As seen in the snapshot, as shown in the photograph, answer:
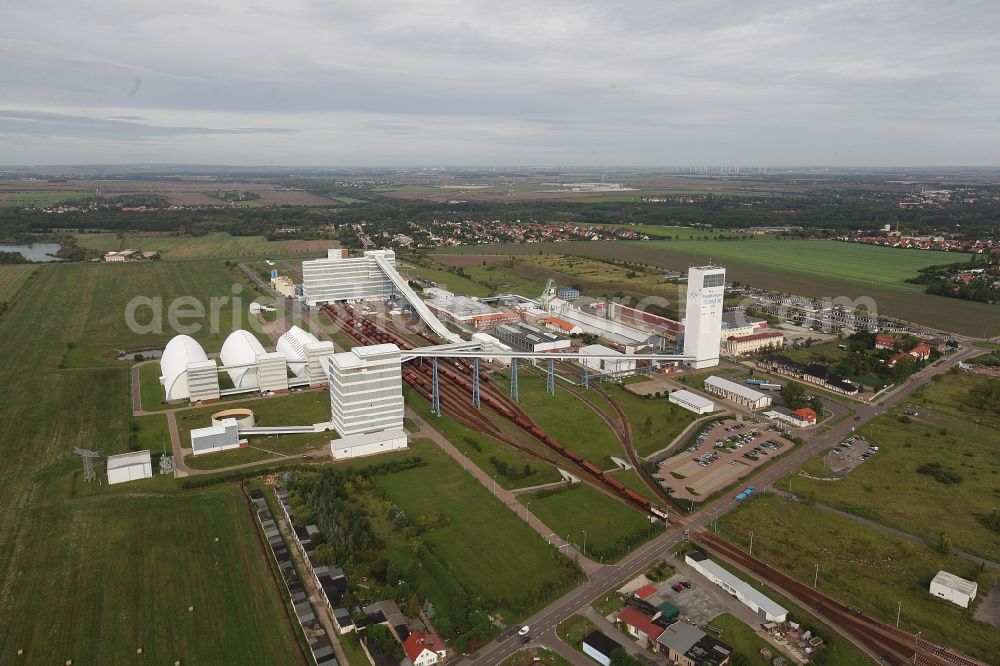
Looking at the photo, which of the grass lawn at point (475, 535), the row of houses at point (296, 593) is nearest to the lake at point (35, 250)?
the row of houses at point (296, 593)

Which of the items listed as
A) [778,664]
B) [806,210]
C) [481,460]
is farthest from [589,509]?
[806,210]

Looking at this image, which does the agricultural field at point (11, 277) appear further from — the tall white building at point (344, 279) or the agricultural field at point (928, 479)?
the agricultural field at point (928, 479)

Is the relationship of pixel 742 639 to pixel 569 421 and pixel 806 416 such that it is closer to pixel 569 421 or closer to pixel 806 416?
pixel 569 421

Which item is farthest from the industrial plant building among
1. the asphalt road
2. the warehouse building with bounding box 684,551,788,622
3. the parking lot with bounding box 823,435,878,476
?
the parking lot with bounding box 823,435,878,476

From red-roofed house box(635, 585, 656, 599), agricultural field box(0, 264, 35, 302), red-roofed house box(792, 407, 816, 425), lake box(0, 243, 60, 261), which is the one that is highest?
lake box(0, 243, 60, 261)

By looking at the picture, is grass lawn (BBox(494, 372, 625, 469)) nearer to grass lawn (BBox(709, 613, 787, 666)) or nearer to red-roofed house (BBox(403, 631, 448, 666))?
grass lawn (BBox(709, 613, 787, 666))

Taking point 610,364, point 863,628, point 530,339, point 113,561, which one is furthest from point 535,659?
point 530,339
